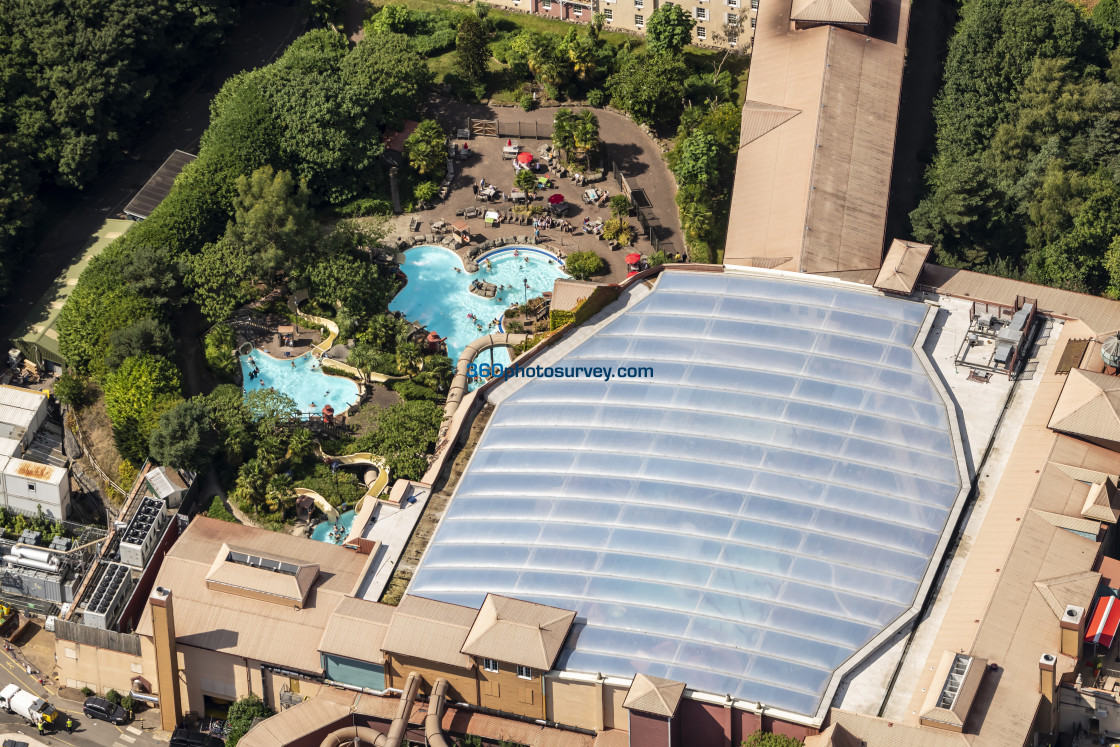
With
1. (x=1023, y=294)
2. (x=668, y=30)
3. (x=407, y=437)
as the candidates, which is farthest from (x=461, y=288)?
(x=1023, y=294)

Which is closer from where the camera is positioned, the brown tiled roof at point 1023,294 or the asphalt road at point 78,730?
the asphalt road at point 78,730

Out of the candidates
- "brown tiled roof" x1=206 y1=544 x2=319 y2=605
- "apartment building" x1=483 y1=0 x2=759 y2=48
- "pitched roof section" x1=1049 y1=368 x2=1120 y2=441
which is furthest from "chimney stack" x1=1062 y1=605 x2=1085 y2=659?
"apartment building" x1=483 y1=0 x2=759 y2=48

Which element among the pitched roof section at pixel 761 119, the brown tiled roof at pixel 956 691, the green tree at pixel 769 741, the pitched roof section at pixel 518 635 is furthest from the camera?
the pitched roof section at pixel 761 119

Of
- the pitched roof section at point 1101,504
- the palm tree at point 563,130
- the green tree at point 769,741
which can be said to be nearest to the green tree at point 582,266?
the palm tree at point 563,130

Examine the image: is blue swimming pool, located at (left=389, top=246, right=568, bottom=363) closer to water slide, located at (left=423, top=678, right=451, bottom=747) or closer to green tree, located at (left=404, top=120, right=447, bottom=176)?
green tree, located at (left=404, top=120, right=447, bottom=176)

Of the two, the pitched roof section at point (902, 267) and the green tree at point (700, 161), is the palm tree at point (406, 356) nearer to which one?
the green tree at point (700, 161)

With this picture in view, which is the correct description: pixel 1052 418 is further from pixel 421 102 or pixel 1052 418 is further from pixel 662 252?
pixel 421 102

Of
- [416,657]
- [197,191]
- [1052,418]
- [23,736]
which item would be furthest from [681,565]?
[197,191]
